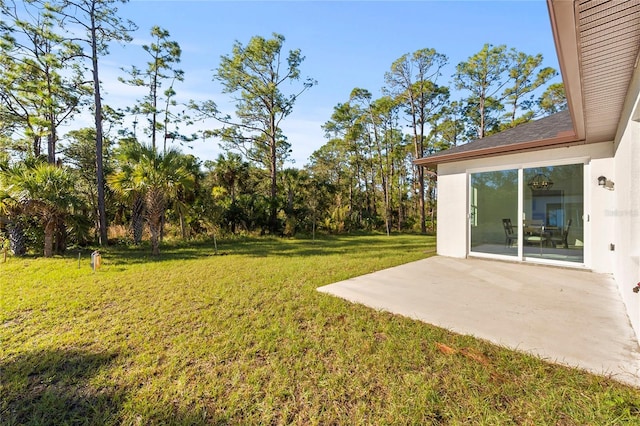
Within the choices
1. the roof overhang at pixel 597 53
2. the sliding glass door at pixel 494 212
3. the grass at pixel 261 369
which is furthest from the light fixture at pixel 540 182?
the grass at pixel 261 369

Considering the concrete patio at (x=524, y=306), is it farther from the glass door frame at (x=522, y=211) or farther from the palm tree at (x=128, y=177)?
the palm tree at (x=128, y=177)

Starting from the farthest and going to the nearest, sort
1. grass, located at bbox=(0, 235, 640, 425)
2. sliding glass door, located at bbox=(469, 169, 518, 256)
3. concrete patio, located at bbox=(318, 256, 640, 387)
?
sliding glass door, located at bbox=(469, 169, 518, 256) < concrete patio, located at bbox=(318, 256, 640, 387) < grass, located at bbox=(0, 235, 640, 425)

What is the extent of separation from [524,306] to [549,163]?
425 centimetres

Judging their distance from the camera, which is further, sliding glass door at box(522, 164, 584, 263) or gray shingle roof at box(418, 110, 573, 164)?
gray shingle roof at box(418, 110, 573, 164)

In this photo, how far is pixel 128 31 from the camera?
9781 mm

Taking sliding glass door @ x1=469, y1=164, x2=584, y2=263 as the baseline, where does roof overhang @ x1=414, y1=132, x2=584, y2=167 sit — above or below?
above

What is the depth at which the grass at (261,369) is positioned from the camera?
5.68 feet

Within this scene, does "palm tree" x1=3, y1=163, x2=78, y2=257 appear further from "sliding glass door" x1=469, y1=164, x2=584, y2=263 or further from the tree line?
"sliding glass door" x1=469, y1=164, x2=584, y2=263

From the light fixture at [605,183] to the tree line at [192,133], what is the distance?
33.3ft

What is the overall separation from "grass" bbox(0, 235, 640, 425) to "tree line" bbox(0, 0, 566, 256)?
4.57 metres

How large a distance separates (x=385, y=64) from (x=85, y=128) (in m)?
17.4

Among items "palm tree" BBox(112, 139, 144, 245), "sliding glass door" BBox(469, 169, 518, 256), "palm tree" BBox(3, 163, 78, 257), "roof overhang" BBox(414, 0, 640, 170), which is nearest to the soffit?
"roof overhang" BBox(414, 0, 640, 170)

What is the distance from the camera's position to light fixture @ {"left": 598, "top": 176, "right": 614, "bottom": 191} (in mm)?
5087

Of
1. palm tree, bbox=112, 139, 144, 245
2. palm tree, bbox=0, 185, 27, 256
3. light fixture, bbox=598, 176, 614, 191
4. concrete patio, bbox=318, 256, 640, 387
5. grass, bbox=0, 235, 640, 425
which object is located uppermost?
palm tree, bbox=112, 139, 144, 245
